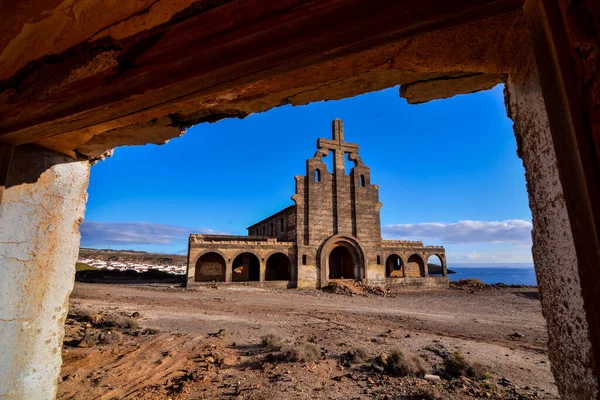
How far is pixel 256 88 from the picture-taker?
6.39 ft

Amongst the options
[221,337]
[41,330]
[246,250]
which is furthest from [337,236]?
[41,330]

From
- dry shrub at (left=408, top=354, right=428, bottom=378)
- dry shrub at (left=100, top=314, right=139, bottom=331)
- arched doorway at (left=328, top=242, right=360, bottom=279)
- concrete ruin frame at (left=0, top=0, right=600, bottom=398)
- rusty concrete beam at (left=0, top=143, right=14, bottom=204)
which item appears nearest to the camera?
concrete ruin frame at (left=0, top=0, right=600, bottom=398)

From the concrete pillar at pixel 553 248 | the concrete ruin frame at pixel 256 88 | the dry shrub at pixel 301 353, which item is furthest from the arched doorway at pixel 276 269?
the concrete pillar at pixel 553 248

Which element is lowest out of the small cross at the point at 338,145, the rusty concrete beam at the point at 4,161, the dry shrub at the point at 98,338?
the dry shrub at the point at 98,338

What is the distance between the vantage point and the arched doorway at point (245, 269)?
25.0 meters

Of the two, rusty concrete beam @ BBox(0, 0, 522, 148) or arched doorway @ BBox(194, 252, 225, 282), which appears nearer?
rusty concrete beam @ BBox(0, 0, 522, 148)

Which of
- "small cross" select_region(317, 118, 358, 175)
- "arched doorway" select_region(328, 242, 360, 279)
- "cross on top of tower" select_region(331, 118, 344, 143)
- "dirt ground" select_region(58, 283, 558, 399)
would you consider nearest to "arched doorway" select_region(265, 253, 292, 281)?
"arched doorway" select_region(328, 242, 360, 279)

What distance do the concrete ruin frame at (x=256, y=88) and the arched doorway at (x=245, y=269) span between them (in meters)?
21.8

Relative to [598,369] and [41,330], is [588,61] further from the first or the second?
[41,330]

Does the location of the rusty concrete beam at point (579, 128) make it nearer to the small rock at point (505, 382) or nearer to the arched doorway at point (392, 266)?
the small rock at point (505, 382)

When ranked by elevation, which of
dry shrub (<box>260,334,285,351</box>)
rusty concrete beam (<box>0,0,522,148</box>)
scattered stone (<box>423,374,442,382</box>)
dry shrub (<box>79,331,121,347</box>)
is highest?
rusty concrete beam (<box>0,0,522,148</box>)

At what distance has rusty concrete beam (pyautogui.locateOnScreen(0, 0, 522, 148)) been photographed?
1234 mm

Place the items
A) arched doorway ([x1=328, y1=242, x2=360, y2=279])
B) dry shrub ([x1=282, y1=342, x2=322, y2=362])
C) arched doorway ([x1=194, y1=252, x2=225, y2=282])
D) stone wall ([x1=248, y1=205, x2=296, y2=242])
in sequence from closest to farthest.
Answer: dry shrub ([x1=282, y1=342, x2=322, y2=362]), arched doorway ([x1=194, y1=252, x2=225, y2=282]), stone wall ([x1=248, y1=205, x2=296, y2=242]), arched doorway ([x1=328, y1=242, x2=360, y2=279])

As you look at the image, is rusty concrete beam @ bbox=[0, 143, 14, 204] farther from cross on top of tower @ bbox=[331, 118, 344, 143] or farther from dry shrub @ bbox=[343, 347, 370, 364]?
cross on top of tower @ bbox=[331, 118, 344, 143]
